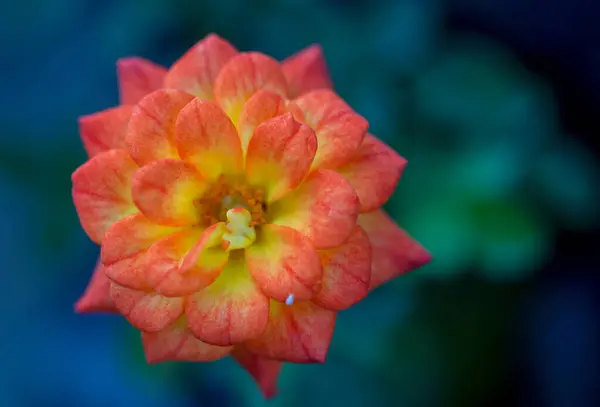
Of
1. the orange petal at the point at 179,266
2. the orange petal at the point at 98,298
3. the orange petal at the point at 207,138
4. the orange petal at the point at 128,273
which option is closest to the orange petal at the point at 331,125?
the orange petal at the point at 207,138

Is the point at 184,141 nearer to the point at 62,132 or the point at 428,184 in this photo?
the point at 428,184

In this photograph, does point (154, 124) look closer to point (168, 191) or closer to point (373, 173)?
point (168, 191)

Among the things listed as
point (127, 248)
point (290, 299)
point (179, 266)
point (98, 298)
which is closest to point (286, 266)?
point (290, 299)

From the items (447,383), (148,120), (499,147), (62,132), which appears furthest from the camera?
(62,132)

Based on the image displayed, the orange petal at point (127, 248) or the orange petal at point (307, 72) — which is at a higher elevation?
the orange petal at point (307, 72)

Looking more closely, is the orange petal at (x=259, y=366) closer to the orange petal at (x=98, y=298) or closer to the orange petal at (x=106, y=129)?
the orange petal at (x=98, y=298)

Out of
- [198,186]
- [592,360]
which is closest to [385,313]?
[592,360]

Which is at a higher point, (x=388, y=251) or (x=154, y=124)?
(x=154, y=124)
